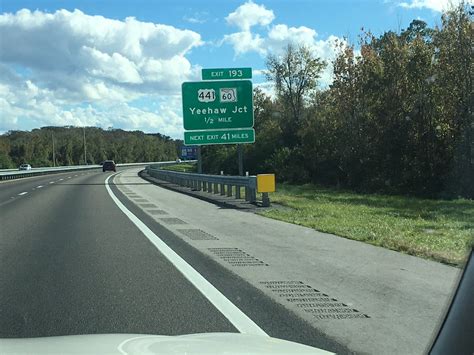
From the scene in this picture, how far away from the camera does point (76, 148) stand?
14900 cm

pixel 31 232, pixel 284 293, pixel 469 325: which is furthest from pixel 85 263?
pixel 469 325

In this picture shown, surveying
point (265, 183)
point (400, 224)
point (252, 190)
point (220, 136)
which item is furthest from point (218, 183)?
point (400, 224)

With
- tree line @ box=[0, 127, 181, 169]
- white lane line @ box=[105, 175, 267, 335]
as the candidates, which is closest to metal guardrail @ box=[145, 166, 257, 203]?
white lane line @ box=[105, 175, 267, 335]

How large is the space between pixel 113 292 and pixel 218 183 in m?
16.7

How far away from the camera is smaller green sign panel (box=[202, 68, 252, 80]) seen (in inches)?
1062

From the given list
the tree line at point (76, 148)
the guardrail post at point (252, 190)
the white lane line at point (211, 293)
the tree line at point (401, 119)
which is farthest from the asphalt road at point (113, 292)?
the tree line at point (76, 148)

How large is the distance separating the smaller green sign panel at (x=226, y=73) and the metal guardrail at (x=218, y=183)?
16.1 ft

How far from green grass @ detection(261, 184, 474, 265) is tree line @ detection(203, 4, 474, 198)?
377 inches

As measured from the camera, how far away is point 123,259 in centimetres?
927

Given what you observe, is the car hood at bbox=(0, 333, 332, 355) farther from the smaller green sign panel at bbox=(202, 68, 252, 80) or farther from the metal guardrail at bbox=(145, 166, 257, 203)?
the smaller green sign panel at bbox=(202, 68, 252, 80)

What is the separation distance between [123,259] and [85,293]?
2388 millimetres

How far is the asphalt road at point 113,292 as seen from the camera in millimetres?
5457

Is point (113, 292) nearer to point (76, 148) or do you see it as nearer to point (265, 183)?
point (265, 183)

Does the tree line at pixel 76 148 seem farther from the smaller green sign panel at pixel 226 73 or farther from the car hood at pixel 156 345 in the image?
the car hood at pixel 156 345
